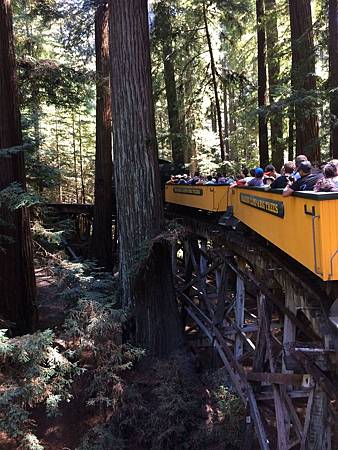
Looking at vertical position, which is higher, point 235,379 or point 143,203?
point 143,203

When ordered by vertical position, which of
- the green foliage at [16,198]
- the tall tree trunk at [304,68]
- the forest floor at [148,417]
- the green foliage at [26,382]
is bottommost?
the forest floor at [148,417]

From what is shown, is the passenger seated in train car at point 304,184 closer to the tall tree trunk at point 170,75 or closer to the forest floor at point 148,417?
the forest floor at point 148,417

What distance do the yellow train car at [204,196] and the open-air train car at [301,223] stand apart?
187cm

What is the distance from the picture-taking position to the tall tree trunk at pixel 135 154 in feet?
26.0

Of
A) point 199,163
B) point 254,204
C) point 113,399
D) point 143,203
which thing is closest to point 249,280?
point 254,204

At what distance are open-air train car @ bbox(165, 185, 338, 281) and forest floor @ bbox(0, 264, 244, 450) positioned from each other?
3.10 metres

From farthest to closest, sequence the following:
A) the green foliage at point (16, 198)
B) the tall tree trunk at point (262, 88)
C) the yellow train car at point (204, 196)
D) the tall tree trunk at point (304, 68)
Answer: the tall tree trunk at point (262, 88) → the tall tree trunk at point (304, 68) → the yellow train car at point (204, 196) → the green foliage at point (16, 198)

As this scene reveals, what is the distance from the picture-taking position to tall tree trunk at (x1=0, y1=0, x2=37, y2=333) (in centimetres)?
797

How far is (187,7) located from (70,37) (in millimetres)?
6237

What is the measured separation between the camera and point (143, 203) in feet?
26.5

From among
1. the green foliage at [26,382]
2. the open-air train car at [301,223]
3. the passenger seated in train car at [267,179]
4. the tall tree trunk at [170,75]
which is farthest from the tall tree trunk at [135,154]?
the tall tree trunk at [170,75]

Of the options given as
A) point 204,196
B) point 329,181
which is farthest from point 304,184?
point 204,196

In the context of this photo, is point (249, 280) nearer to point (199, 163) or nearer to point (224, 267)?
point (224, 267)

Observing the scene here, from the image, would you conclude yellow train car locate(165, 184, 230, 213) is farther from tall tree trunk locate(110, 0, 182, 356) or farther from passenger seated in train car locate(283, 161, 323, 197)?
passenger seated in train car locate(283, 161, 323, 197)
